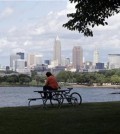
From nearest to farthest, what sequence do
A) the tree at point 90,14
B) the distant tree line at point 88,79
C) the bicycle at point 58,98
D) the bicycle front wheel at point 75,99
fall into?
the tree at point 90,14, the bicycle at point 58,98, the bicycle front wheel at point 75,99, the distant tree line at point 88,79

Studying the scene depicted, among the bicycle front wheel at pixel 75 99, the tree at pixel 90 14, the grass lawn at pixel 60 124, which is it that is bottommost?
the grass lawn at pixel 60 124

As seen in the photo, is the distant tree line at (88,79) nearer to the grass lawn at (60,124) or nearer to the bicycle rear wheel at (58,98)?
the bicycle rear wheel at (58,98)

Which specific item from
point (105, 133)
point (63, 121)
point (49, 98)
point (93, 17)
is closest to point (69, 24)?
point (93, 17)

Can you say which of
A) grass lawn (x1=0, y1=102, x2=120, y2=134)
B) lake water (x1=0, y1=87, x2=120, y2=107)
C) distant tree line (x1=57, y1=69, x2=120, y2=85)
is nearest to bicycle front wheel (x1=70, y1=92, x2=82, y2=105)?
lake water (x1=0, y1=87, x2=120, y2=107)

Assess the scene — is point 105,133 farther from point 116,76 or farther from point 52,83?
point 116,76

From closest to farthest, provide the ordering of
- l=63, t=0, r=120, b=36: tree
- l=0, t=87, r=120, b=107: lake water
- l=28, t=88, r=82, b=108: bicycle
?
l=63, t=0, r=120, b=36: tree, l=28, t=88, r=82, b=108: bicycle, l=0, t=87, r=120, b=107: lake water

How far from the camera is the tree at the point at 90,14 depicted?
14.8 m

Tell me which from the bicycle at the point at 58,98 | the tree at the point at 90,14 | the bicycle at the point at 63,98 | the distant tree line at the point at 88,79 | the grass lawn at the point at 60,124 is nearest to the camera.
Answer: the grass lawn at the point at 60,124

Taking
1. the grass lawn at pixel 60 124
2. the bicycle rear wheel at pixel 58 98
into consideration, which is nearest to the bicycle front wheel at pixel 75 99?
the bicycle rear wheel at pixel 58 98

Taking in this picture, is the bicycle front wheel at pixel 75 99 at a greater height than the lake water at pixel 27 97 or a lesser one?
greater

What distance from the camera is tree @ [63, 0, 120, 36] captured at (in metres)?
14.8

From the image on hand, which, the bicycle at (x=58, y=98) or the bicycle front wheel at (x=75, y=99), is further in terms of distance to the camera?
the bicycle front wheel at (x=75, y=99)

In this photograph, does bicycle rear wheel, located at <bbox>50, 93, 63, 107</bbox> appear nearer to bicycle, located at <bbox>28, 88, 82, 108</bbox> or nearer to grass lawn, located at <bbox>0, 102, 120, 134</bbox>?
bicycle, located at <bbox>28, 88, 82, 108</bbox>

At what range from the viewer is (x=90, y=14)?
15312mm
